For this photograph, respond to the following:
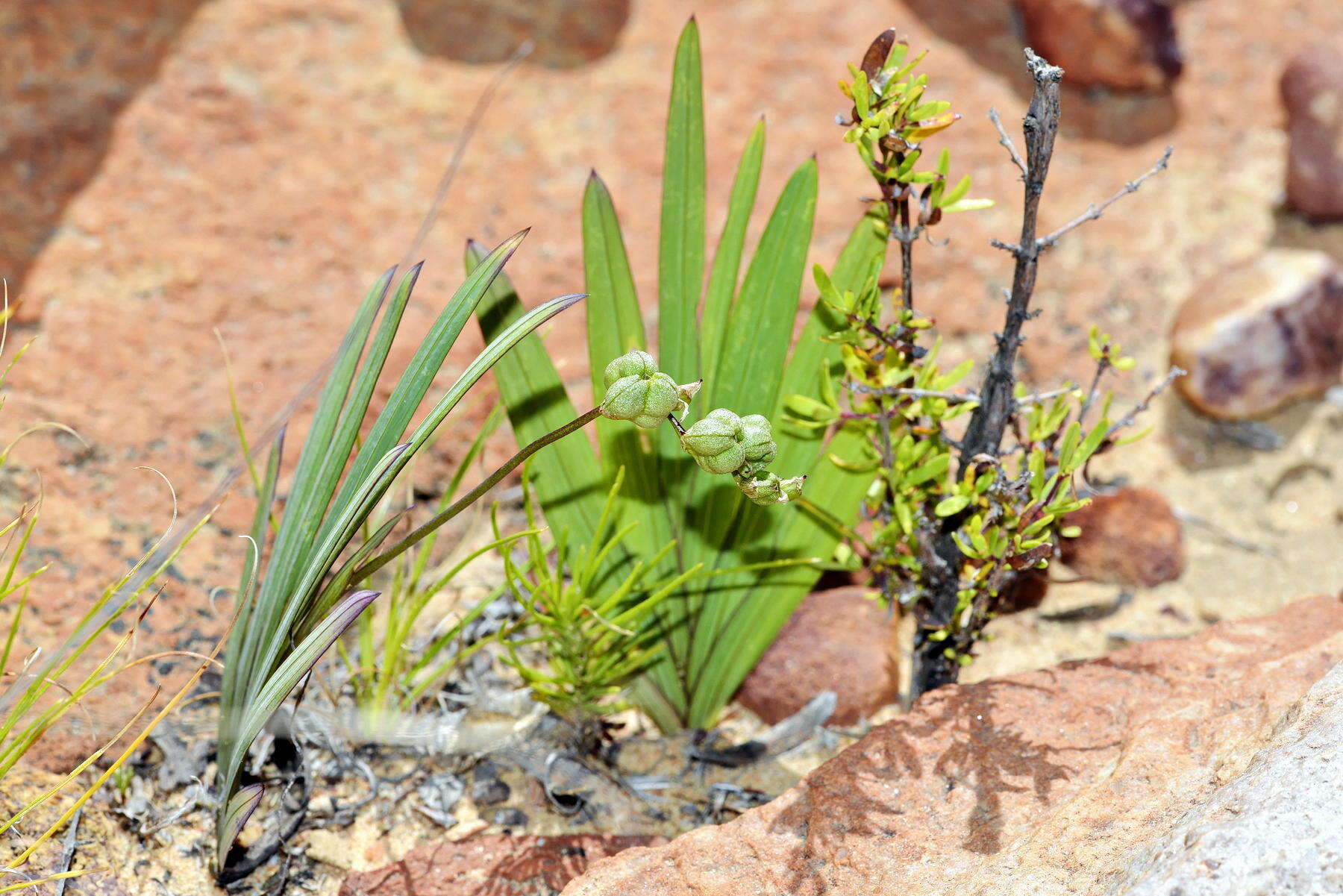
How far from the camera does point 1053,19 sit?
2.34 m

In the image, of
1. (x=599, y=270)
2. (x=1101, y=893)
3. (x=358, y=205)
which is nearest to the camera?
(x=1101, y=893)

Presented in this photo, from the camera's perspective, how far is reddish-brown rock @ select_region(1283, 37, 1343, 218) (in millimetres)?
2219

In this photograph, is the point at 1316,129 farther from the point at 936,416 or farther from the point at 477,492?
the point at 477,492

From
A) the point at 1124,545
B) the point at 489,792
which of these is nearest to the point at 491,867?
the point at 489,792

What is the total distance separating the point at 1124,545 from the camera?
1832mm

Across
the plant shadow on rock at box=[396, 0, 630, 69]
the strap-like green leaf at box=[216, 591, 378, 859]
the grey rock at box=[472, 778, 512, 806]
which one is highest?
the plant shadow on rock at box=[396, 0, 630, 69]

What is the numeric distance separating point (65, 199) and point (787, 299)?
1.41 metres

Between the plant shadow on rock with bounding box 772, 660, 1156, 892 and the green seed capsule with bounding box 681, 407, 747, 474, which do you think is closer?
the green seed capsule with bounding box 681, 407, 747, 474

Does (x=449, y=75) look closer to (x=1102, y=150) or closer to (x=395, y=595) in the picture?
(x=395, y=595)

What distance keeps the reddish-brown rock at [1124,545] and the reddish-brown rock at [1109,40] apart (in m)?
1.03

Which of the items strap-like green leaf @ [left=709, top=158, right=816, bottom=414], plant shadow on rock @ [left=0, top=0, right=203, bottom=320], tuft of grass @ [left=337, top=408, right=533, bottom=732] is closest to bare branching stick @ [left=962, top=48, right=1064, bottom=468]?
strap-like green leaf @ [left=709, top=158, right=816, bottom=414]

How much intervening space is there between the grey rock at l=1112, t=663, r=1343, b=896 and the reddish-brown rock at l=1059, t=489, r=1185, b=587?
729 mm

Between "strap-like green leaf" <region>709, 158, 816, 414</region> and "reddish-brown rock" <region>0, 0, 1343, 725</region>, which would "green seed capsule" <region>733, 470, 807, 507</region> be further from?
"reddish-brown rock" <region>0, 0, 1343, 725</region>

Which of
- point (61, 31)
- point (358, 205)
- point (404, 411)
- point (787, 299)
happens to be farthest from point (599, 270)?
point (61, 31)
